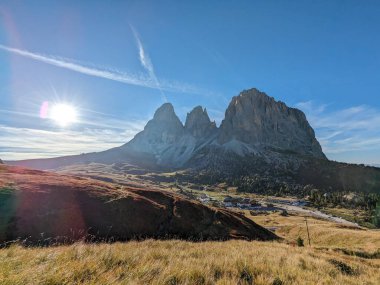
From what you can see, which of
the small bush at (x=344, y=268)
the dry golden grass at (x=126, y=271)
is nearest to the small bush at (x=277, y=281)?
the dry golden grass at (x=126, y=271)

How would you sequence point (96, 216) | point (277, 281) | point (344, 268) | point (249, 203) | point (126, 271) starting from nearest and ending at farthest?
point (126, 271), point (277, 281), point (344, 268), point (96, 216), point (249, 203)

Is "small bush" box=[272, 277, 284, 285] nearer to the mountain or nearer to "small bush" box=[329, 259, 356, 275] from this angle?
"small bush" box=[329, 259, 356, 275]

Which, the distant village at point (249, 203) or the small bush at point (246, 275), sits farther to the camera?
the distant village at point (249, 203)

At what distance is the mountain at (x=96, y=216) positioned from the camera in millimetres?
25830

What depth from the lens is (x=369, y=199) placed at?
180 meters

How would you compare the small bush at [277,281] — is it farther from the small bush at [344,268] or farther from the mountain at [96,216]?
the mountain at [96,216]

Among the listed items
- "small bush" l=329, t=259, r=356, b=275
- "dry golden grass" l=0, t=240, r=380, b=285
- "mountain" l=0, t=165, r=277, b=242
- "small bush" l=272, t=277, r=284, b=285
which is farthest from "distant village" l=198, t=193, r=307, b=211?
"small bush" l=272, t=277, r=284, b=285

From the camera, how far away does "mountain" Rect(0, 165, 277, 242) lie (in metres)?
25.8

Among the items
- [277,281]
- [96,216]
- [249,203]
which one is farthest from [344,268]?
[249,203]

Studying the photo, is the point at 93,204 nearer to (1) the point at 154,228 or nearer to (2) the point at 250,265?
(1) the point at 154,228

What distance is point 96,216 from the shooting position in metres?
30.9

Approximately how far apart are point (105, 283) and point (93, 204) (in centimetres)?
2842

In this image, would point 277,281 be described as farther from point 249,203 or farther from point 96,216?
point 249,203

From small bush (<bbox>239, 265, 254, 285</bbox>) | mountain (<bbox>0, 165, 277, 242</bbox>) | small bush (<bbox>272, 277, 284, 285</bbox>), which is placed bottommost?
mountain (<bbox>0, 165, 277, 242</bbox>)
